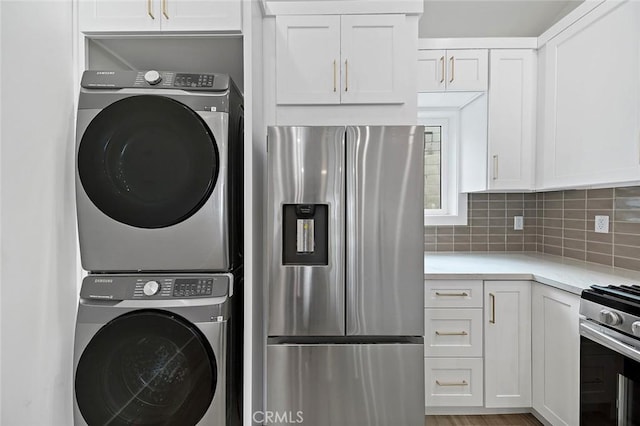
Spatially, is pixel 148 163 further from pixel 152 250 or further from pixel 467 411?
pixel 467 411

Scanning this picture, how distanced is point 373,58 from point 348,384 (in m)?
1.65

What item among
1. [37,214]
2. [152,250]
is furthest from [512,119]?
[37,214]

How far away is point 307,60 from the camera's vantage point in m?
1.87

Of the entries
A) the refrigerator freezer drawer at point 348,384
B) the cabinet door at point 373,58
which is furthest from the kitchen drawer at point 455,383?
the cabinet door at point 373,58

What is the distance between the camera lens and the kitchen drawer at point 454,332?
2020 millimetres

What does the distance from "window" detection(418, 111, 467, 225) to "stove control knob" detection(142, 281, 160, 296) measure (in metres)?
2.03

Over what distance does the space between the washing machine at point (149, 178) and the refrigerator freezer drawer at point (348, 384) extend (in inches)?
24.6

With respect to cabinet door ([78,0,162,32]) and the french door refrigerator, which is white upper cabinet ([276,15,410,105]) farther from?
cabinet door ([78,0,162,32])

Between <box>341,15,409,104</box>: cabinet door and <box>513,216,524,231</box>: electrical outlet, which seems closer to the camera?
<box>341,15,409,104</box>: cabinet door

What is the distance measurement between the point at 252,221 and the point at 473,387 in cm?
165

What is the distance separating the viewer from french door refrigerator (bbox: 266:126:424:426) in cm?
157

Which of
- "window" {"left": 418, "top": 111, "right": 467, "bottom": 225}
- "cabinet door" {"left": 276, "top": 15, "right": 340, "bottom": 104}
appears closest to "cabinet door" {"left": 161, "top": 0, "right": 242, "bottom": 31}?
"cabinet door" {"left": 276, "top": 15, "right": 340, "bottom": 104}

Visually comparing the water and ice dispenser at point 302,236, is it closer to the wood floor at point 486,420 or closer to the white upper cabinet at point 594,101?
the wood floor at point 486,420

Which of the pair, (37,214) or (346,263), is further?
(346,263)
